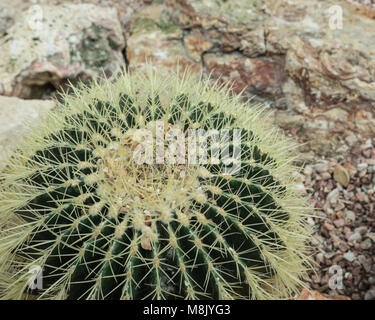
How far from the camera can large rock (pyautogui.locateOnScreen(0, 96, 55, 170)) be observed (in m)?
2.52

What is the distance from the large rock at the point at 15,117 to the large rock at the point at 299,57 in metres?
1.28

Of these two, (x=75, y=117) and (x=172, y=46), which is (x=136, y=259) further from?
(x=172, y=46)

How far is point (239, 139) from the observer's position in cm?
179

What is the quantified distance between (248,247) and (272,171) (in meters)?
0.41

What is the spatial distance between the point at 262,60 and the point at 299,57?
286 mm

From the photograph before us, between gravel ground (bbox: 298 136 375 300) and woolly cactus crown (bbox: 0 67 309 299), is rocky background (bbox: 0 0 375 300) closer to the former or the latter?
gravel ground (bbox: 298 136 375 300)

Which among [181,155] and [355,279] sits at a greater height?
[181,155]

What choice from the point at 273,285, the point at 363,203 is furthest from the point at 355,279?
the point at 273,285

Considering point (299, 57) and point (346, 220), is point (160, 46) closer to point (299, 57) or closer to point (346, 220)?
point (299, 57)

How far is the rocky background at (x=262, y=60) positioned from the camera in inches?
109

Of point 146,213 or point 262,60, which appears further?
point 262,60

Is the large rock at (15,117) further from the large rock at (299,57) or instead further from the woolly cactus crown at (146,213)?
the large rock at (299,57)

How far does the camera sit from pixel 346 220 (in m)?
2.59

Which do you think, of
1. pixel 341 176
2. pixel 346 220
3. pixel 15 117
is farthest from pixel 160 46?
pixel 346 220
